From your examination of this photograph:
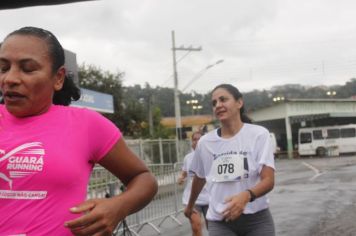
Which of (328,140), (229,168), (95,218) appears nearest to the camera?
(95,218)

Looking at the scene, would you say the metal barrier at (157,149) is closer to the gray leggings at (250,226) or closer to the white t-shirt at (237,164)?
the white t-shirt at (237,164)

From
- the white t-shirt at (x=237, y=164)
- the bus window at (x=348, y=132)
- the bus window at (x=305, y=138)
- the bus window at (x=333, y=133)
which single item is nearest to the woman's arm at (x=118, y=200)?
the white t-shirt at (x=237, y=164)

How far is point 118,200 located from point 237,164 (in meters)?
2.61

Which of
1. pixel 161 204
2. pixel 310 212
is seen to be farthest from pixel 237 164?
pixel 310 212

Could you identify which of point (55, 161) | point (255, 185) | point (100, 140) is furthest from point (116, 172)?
point (255, 185)

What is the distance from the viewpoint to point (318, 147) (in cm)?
4631

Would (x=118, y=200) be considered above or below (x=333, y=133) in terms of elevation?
above

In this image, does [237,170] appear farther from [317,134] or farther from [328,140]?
[317,134]

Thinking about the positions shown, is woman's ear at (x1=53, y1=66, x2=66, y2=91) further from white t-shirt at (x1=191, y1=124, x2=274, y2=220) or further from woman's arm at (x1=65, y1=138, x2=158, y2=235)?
white t-shirt at (x1=191, y1=124, x2=274, y2=220)

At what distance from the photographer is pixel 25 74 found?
6.49 ft

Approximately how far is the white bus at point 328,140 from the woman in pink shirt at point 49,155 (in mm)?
44432

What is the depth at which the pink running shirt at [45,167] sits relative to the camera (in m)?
1.88

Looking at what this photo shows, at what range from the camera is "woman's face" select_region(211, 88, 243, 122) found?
4.74 meters

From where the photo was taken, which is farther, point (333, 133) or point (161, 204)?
point (333, 133)
